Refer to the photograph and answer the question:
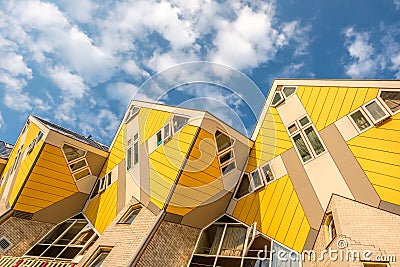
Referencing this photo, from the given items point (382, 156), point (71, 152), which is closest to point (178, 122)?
point (71, 152)

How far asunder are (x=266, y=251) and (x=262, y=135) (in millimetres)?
5750

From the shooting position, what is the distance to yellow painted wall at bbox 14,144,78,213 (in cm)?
1436

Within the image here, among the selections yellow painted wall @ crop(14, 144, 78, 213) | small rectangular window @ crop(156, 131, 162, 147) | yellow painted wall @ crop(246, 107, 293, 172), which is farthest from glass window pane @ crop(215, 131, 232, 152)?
yellow painted wall @ crop(14, 144, 78, 213)

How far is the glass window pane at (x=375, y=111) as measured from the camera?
9734 mm

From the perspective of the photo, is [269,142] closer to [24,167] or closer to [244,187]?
[244,187]

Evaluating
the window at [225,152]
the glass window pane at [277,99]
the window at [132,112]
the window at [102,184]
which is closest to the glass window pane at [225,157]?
the window at [225,152]

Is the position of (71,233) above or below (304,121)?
below

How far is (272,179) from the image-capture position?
12352 millimetres

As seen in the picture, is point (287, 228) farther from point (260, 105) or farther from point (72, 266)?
point (72, 266)

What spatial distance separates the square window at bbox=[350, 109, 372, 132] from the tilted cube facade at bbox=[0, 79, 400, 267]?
0.12 ft

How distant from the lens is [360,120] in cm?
1029

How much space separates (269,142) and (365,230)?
6.24 meters

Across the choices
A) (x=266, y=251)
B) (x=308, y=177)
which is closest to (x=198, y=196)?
(x=266, y=251)

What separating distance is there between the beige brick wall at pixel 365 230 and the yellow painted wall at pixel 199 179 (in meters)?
5.03
